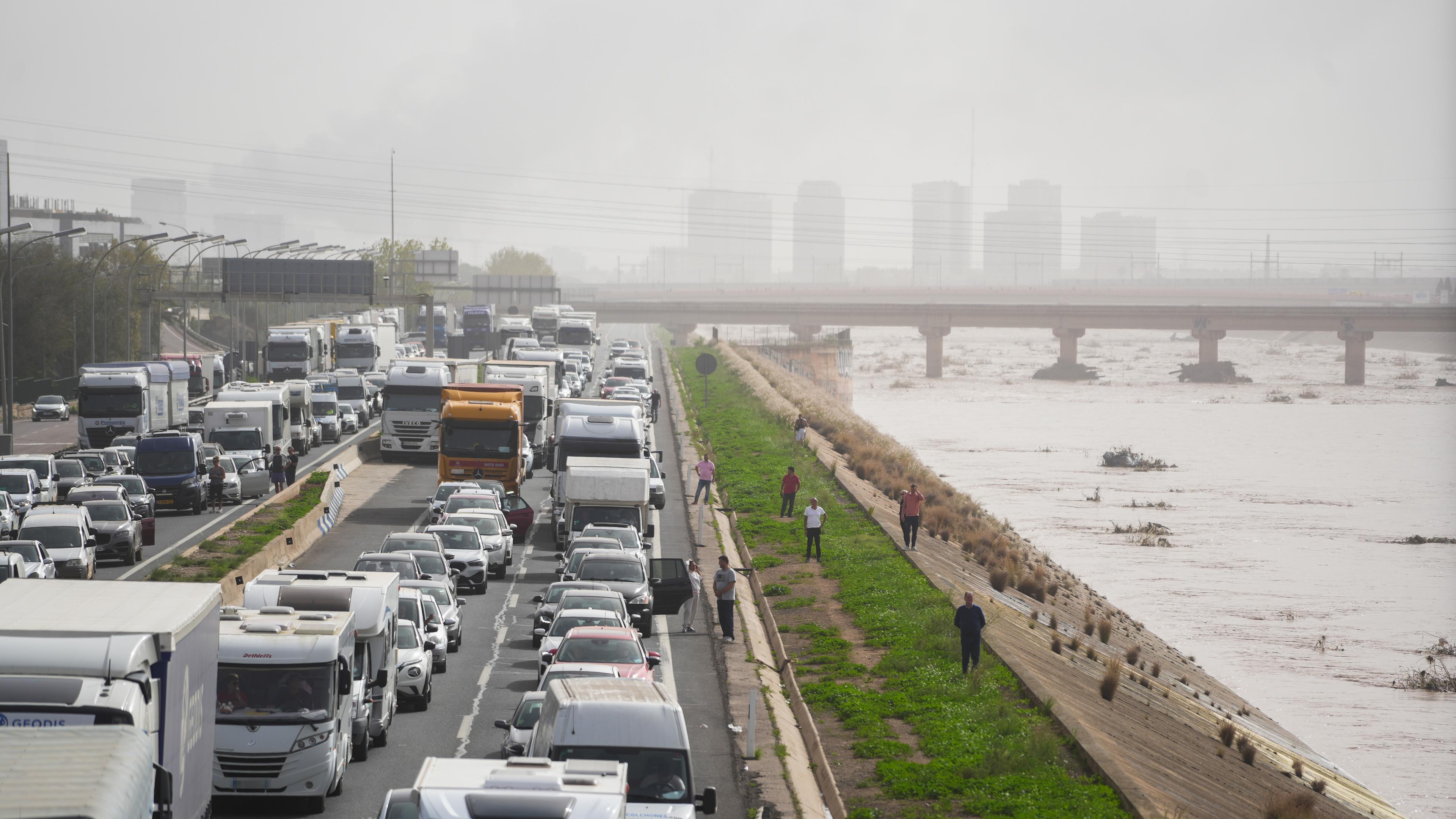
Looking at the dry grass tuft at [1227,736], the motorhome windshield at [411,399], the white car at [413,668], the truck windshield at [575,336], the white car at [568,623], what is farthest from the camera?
the truck windshield at [575,336]

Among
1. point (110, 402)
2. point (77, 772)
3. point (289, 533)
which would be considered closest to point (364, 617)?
point (77, 772)

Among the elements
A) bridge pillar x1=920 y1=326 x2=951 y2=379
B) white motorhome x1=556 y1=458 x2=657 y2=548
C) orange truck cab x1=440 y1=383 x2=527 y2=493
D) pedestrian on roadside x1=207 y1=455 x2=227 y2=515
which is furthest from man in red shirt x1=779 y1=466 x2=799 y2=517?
bridge pillar x1=920 y1=326 x2=951 y2=379

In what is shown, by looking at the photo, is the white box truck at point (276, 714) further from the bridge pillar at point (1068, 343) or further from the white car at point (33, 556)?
the bridge pillar at point (1068, 343)

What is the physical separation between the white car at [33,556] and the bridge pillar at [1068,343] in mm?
145914

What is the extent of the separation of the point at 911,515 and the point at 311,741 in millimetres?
24089

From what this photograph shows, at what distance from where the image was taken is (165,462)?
45156 mm

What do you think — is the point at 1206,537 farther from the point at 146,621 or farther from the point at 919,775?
the point at 146,621

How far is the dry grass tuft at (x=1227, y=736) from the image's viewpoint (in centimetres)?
2686

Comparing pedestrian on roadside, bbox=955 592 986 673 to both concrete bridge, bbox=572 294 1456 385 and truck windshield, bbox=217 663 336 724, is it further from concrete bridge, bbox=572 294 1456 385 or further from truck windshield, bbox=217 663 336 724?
concrete bridge, bbox=572 294 1456 385

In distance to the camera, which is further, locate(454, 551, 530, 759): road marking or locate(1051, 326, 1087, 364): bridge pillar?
locate(1051, 326, 1087, 364): bridge pillar

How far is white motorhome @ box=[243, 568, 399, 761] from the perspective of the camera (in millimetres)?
18984

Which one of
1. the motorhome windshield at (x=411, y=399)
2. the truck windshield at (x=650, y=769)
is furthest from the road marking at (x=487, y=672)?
the motorhome windshield at (x=411, y=399)

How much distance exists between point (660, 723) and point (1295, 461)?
85.7 m

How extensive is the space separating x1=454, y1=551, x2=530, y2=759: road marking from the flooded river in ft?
55.8
